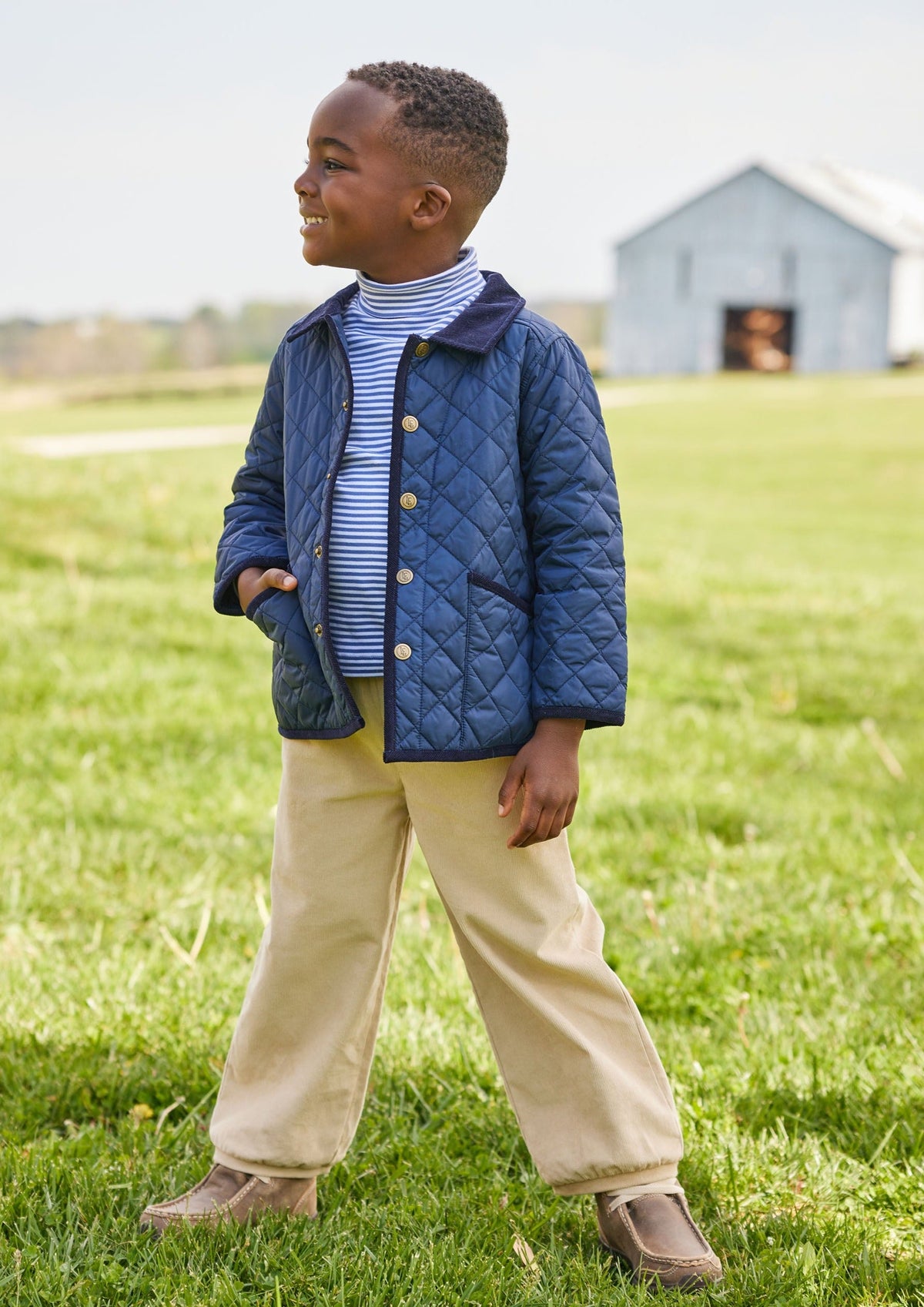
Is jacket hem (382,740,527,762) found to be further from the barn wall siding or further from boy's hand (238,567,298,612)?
the barn wall siding

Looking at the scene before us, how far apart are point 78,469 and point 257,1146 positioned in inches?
315

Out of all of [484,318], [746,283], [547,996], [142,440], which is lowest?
[547,996]

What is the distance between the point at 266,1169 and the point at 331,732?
74 centimetres

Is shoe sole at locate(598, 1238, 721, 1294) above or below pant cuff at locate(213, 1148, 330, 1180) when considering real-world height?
below

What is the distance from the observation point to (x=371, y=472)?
6.75 ft

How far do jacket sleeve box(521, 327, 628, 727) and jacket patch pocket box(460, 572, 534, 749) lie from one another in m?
0.03

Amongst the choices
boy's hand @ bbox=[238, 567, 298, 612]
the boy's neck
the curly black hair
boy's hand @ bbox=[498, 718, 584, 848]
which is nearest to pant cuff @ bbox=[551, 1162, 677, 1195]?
boy's hand @ bbox=[498, 718, 584, 848]

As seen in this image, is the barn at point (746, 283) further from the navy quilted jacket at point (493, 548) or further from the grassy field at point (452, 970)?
the navy quilted jacket at point (493, 548)

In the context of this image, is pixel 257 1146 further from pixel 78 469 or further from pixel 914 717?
pixel 78 469

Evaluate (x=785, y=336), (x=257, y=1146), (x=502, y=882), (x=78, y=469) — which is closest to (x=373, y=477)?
(x=502, y=882)

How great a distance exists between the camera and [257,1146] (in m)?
2.22

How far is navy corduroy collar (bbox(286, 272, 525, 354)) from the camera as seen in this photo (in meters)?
1.97

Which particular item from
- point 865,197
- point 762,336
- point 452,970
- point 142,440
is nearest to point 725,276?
point 762,336

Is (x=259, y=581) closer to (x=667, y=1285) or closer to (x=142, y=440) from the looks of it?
(x=667, y=1285)
